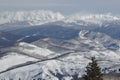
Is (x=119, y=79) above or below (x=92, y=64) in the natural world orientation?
below

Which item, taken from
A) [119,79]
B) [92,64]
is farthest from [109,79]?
[92,64]

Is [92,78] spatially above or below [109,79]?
above

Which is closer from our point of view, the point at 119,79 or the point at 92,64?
the point at 92,64

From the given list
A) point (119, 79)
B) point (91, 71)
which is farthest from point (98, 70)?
point (119, 79)

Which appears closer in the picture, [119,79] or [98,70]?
[98,70]

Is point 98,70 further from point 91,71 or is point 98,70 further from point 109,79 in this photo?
point 109,79

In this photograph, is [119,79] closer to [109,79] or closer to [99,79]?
[109,79]

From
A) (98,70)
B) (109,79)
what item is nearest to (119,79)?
(109,79)
